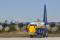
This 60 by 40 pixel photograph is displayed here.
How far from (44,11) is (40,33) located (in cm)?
232

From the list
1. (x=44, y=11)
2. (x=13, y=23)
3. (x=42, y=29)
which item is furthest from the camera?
(x=13, y=23)

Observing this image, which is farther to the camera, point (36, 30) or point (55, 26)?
point (55, 26)

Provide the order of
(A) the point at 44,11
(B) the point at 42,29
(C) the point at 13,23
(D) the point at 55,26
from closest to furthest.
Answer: (B) the point at 42,29 → (A) the point at 44,11 → (C) the point at 13,23 → (D) the point at 55,26

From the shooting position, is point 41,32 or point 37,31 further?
point 37,31

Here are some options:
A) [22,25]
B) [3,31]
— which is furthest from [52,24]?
[3,31]

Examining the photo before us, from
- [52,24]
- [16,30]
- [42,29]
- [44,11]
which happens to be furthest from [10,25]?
[42,29]

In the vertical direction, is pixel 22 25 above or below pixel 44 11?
below

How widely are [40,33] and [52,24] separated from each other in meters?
8.15

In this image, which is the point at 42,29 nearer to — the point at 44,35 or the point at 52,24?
the point at 44,35

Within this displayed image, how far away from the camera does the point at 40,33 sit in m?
16.8

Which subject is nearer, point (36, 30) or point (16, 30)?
point (36, 30)

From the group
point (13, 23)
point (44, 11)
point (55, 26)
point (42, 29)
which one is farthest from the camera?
point (55, 26)

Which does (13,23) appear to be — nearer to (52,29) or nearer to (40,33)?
(52,29)

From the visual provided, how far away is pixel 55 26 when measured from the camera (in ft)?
83.5
